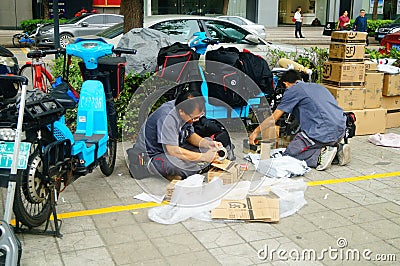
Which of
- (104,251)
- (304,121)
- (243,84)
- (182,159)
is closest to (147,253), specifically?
(104,251)

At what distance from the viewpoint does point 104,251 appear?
160 inches

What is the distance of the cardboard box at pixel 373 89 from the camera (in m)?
7.76

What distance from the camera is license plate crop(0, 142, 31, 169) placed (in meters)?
3.80

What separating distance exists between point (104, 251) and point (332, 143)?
129 inches

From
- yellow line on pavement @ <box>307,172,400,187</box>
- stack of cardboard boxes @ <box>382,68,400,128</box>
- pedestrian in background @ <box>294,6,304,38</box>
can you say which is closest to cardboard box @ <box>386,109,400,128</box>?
stack of cardboard boxes @ <box>382,68,400,128</box>

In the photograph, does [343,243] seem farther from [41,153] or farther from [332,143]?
[41,153]

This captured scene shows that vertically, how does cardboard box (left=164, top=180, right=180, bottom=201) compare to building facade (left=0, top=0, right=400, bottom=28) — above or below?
below

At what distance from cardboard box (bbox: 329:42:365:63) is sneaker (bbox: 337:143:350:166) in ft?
5.90

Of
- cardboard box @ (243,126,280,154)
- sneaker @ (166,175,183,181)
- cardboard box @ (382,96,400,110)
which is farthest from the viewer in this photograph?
cardboard box @ (382,96,400,110)

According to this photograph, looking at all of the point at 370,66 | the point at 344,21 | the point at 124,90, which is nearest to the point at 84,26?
the point at 344,21

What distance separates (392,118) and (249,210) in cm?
458

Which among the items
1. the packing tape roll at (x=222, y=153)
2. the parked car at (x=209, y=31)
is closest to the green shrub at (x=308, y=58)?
the parked car at (x=209, y=31)

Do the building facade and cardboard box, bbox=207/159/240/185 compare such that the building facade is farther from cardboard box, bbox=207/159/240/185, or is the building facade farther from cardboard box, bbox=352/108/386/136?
cardboard box, bbox=207/159/240/185

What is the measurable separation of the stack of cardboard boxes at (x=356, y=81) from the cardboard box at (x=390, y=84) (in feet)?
0.36
